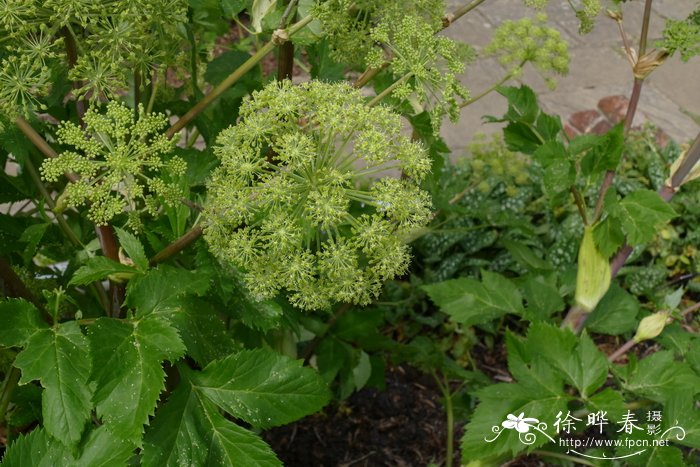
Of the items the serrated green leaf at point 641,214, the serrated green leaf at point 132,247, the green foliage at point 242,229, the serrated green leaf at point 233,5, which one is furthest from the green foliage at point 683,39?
the serrated green leaf at point 132,247

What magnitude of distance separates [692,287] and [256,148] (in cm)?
374

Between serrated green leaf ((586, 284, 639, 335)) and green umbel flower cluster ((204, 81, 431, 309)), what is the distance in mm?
1450

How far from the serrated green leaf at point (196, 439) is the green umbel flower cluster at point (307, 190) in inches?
17.0

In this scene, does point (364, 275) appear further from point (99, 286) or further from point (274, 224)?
point (99, 286)

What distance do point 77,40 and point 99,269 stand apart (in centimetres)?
53

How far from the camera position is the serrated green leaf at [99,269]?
164 cm

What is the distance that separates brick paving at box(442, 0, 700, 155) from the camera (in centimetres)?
602

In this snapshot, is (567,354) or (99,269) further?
(567,354)

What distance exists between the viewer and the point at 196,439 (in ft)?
5.77

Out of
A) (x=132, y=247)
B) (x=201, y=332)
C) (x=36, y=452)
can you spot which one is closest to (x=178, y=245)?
(x=132, y=247)

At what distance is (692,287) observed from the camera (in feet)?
14.3

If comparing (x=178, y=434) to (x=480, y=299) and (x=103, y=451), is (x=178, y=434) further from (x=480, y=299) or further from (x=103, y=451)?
(x=480, y=299)

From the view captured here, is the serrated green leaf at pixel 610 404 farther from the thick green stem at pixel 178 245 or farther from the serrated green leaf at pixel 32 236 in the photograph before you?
the serrated green leaf at pixel 32 236

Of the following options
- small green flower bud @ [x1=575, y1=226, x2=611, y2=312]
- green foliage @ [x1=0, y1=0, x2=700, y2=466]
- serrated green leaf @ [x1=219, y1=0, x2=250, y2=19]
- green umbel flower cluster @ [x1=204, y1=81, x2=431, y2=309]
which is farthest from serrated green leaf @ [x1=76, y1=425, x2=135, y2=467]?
small green flower bud @ [x1=575, y1=226, x2=611, y2=312]
